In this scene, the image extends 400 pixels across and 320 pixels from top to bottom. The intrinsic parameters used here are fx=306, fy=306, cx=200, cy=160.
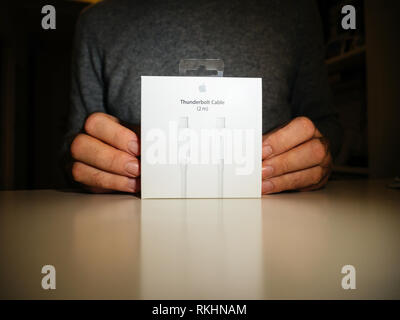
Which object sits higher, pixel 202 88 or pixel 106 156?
pixel 202 88

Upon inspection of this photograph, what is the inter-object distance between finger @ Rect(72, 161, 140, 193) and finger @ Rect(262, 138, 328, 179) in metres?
0.25

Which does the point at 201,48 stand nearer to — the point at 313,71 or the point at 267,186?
the point at 313,71

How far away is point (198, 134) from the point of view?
→ 1.69 feet

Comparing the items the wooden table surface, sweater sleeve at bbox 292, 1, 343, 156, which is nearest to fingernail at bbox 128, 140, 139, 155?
the wooden table surface

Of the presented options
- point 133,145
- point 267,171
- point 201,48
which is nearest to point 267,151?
point 267,171

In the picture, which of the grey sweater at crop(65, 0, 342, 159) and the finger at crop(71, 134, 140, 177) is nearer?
the finger at crop(71, 134, 140, 177)

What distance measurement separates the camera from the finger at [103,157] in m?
0.56

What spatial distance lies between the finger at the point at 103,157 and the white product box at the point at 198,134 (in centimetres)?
5

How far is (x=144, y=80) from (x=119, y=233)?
276 mm

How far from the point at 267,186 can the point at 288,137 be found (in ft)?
0.34

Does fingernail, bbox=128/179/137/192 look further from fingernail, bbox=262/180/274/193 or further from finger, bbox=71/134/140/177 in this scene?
fingernail, bbox=262/180/274/193

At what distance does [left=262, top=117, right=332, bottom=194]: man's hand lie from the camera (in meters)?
0.59

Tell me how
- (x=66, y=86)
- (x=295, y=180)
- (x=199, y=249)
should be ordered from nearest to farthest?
(x=199, y=249) < (x=295, y=180) < (x=66, y=86)

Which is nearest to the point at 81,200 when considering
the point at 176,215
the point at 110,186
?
the point at 110,186
